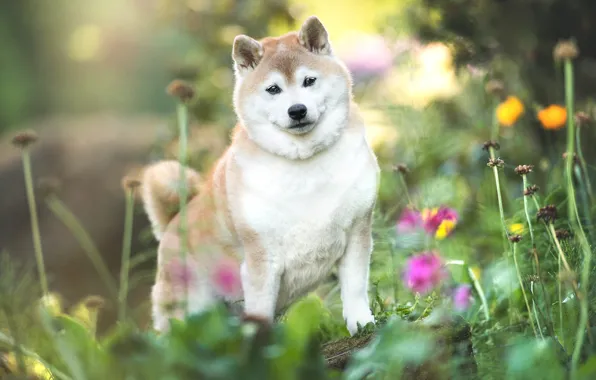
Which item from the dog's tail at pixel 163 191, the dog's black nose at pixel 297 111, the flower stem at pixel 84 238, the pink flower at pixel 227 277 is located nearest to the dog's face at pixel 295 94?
the dog's black nose at pixel 297 111

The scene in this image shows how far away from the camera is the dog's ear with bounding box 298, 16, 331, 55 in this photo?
7.95 feet

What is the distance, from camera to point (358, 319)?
2.46m

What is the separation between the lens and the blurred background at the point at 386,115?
3.73m

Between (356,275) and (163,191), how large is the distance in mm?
817

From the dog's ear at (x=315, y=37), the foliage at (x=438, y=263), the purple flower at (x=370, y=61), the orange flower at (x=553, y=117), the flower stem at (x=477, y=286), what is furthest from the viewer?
the purple flower at (x=370, y=61)

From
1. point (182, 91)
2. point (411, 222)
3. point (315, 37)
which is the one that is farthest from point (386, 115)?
point (182, 91)

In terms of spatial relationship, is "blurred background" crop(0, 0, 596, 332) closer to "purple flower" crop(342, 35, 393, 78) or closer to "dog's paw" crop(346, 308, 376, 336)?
"purple flower" crop(342, 35, 393, 78)

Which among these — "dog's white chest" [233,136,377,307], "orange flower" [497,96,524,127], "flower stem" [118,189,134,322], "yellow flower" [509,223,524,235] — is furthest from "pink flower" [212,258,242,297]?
"orange flower" [497,96,524,127]

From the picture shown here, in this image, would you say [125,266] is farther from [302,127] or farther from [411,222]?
[411,222]

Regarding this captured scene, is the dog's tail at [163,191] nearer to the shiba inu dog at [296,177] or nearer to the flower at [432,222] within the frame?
the shiba inu dog at [296,177]

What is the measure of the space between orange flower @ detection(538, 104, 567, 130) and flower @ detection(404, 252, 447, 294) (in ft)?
3.51

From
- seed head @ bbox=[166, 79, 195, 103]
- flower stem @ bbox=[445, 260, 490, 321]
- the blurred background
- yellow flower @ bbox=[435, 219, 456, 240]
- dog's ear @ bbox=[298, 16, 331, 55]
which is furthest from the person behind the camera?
the blurred background

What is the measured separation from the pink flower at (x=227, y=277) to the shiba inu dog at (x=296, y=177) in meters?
0.02

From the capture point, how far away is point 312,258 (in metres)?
2.44
